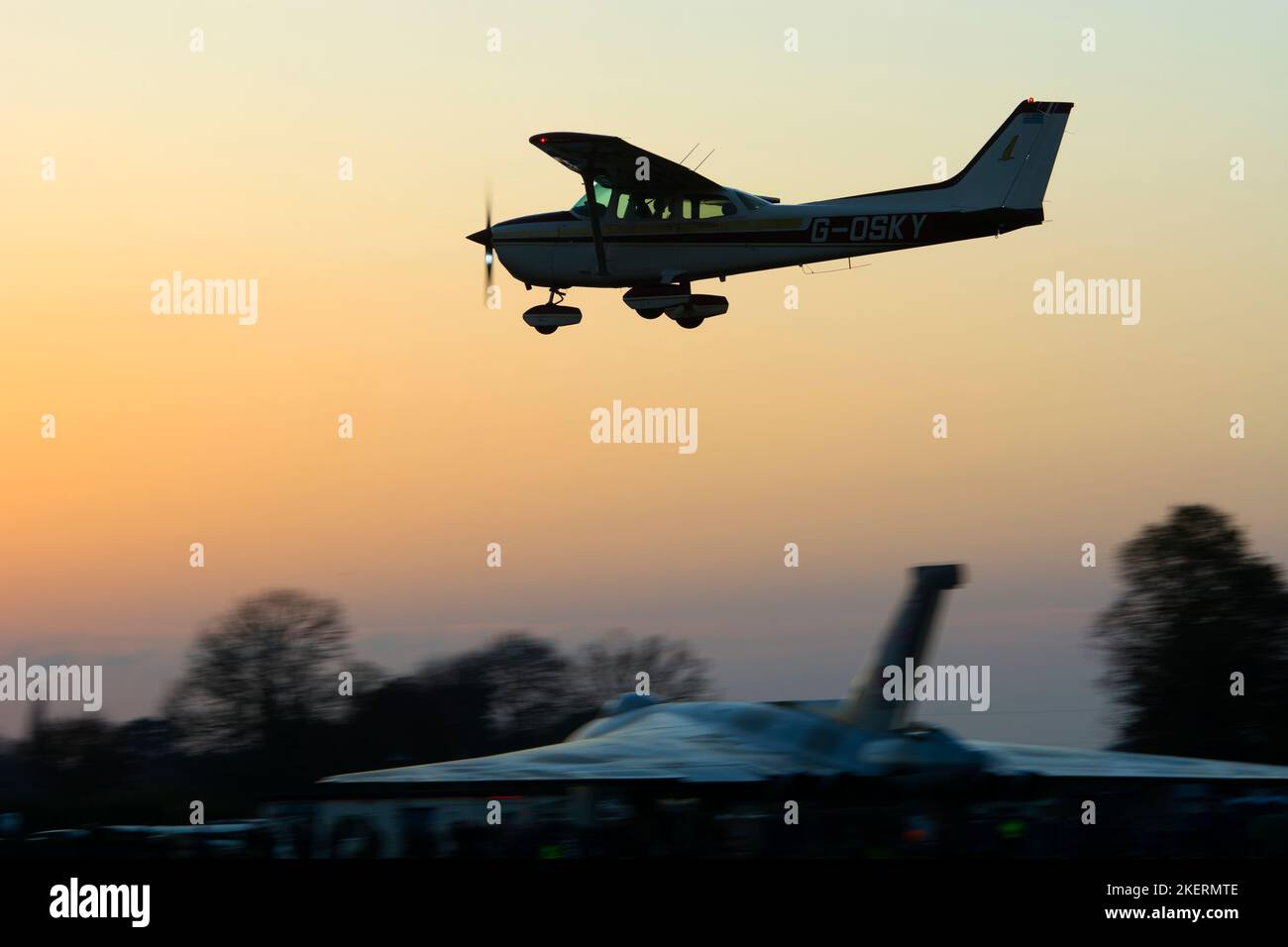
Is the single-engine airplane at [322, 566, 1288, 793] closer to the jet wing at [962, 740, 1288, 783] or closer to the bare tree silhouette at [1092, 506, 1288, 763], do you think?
the jet wing at [962, 740, 1288, 783]

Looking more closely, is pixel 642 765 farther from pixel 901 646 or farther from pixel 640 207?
pixel 640 207

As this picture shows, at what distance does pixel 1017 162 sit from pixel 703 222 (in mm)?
5898

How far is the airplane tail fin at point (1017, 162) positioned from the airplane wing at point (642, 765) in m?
10.6

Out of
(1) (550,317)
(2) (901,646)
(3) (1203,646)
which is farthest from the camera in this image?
(3) (1203,646)

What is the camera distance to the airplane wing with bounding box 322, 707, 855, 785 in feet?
82.5

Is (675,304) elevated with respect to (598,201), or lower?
lower

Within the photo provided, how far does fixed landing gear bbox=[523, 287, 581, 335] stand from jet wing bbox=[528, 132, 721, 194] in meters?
3.23

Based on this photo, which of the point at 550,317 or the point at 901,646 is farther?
the point at 901,646

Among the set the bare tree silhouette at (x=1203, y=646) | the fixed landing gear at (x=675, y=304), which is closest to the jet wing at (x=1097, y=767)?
the fixed landing gear at (x=675, y=304)

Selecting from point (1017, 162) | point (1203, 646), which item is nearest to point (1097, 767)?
point (1017, 162)

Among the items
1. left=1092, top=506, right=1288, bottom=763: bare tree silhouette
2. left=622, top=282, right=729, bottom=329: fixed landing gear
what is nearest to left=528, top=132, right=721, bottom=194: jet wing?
left=622, top=282, right=729, bottom=329: fixed landing gear

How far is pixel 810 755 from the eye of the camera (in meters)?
27.1

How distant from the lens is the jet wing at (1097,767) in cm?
2659
